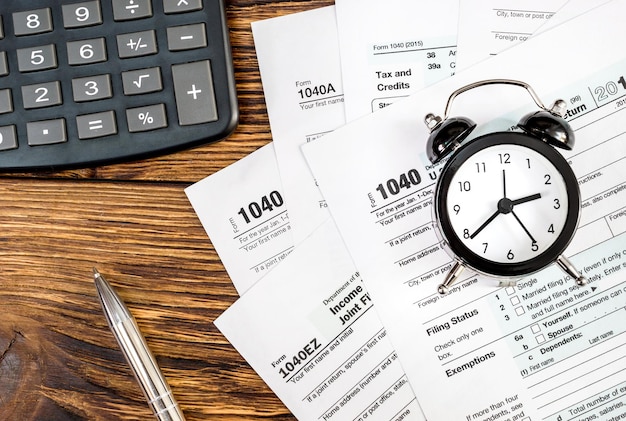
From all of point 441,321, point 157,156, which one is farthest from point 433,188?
point 157,156

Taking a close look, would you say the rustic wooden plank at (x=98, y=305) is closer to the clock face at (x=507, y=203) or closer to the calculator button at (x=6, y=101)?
the calculator button at (x=6, y=101)

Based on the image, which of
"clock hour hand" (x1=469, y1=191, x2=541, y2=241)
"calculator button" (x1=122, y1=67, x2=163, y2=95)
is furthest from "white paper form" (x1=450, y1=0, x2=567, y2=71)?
"calculator button" (x1=122, y1=67, x2=163, y2=95)

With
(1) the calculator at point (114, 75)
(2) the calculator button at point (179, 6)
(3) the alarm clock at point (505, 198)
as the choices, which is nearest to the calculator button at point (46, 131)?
(1) the calculator at point (114, 75)

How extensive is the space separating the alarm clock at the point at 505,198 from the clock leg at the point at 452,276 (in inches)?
0.5

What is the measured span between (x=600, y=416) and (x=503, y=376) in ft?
0.25

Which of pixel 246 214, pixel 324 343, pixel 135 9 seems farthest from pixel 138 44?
pixel 324 343

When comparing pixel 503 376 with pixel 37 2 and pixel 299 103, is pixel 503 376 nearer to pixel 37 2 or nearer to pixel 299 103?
pixel 299 103

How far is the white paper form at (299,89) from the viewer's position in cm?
52

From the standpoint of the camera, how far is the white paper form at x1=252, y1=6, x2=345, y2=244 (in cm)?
52

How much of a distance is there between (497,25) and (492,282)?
185 millimetres

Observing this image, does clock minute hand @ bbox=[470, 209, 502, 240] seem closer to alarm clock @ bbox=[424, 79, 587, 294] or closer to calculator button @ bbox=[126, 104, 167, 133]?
alarm clock @ bbox=[424, 79, 587, 294]

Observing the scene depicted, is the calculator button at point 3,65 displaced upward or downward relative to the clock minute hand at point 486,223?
upward

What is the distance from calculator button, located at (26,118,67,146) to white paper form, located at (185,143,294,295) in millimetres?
93

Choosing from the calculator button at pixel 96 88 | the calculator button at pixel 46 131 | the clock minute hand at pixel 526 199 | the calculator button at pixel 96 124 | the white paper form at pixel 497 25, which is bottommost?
the clock minute hand at pixel 526 199
